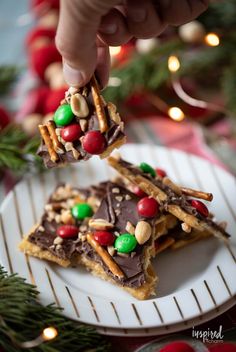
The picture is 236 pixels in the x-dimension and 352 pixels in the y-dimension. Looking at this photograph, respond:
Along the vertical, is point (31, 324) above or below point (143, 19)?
below

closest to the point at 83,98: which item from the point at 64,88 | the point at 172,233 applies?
the point at 172,233

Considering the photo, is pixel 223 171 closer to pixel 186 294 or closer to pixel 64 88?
pixel 186 294

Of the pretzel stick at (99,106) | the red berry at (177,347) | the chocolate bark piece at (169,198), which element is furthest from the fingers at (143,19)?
the red berry at (177,347)

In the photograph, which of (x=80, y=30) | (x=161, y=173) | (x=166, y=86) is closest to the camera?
(x=80, y=30)

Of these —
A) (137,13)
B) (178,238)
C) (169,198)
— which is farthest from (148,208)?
(137,13)

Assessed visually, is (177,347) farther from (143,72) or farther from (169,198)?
(143,72)

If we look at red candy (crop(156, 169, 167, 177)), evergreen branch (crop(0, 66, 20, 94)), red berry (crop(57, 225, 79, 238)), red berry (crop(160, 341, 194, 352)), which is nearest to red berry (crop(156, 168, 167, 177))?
red candy (crop(156, 169, 167, 177))

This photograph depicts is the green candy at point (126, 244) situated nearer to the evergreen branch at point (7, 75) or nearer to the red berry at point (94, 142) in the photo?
the red berry at point (94, 142)
